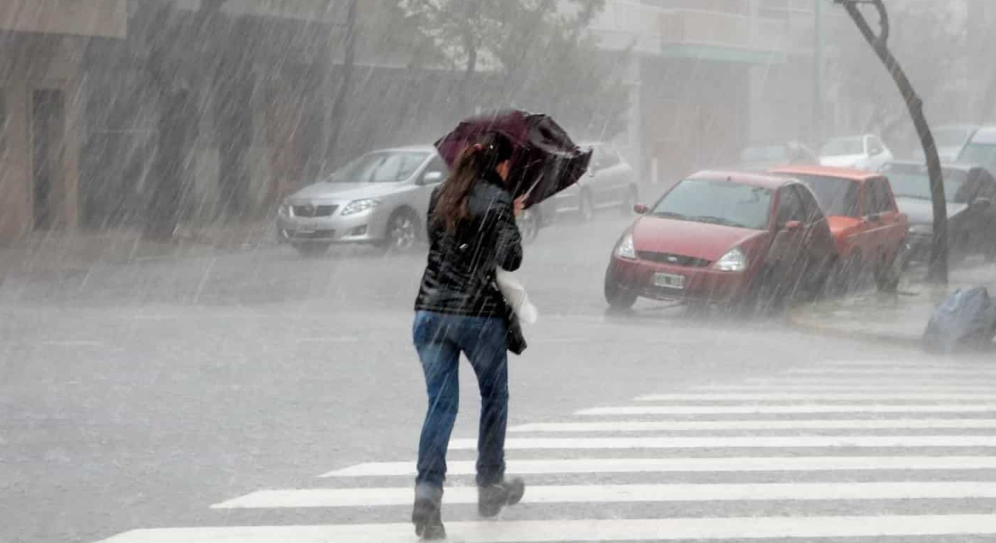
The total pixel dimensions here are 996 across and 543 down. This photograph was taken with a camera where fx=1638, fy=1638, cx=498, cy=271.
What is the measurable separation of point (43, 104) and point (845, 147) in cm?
2414

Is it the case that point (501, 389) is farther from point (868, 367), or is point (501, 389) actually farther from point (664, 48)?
point (664, 48)

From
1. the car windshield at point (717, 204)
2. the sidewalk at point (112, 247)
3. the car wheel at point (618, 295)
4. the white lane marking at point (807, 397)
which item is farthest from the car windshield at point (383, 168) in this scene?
the white lane marking at point (807, 397)

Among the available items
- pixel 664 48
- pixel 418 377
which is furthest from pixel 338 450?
pixel 664 48

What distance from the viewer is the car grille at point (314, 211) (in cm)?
2412

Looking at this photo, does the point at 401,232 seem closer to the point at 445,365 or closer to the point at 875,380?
the point at 875,380

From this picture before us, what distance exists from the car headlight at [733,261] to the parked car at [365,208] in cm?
843

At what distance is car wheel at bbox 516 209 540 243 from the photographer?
27734mm

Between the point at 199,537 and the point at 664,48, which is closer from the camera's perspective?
the point at 199,537

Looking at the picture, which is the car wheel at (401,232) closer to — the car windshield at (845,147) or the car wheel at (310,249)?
the car wheel at (310,249)

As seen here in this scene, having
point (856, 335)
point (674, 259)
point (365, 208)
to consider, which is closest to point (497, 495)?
point (856, 335)

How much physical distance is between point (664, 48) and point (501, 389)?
4496 cm

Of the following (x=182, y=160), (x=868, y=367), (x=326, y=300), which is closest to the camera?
(x=868, y=367)

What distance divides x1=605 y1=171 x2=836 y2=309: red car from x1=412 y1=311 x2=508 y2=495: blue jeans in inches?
403

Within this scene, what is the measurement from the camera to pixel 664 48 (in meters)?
50.8
